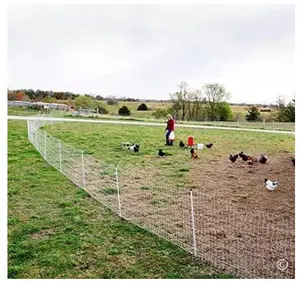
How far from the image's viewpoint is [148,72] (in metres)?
4.65

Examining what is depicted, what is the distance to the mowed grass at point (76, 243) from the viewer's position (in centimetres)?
238

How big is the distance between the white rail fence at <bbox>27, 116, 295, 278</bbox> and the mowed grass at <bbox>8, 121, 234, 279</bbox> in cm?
12

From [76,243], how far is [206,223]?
3.27ft

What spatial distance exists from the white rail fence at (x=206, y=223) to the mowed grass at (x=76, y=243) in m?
0.12

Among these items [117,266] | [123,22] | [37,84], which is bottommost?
[117,266]

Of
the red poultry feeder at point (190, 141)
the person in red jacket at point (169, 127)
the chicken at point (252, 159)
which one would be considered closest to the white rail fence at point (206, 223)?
the chicken at point (252, 159)

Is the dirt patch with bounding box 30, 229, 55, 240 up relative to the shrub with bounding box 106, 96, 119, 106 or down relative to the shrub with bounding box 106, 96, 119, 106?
down

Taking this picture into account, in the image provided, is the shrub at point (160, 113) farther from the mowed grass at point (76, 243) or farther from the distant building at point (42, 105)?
the mowed grass at point (76, 243)

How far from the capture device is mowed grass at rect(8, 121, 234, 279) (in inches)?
93.6

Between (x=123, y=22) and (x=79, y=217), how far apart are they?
1.95 metres

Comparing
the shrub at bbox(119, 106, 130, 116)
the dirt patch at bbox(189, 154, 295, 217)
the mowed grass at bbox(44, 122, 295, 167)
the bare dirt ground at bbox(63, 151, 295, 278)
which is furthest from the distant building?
the dirt patch at bbox(189, 154, 295, 217)

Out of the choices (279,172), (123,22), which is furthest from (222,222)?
(123,22)

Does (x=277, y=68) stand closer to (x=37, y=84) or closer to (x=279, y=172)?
(x=279, y=172)

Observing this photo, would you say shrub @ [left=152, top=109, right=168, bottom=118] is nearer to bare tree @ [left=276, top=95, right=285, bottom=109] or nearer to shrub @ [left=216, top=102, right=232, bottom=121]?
shrub @ [left=216, top=102, right=232, bottom=121]
